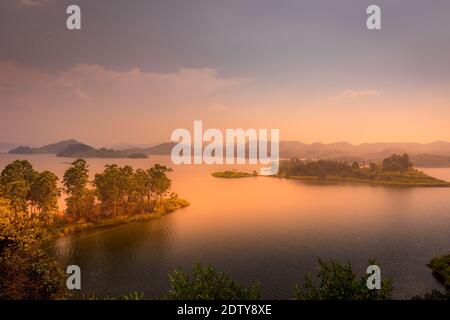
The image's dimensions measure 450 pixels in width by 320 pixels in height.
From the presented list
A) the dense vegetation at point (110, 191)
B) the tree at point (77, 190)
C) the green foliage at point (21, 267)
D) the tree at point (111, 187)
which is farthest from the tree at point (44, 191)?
the green foliage at point (21, 267)

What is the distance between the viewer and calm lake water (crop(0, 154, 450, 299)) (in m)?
47.9

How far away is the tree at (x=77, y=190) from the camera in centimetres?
7856

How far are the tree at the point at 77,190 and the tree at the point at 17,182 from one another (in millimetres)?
8700

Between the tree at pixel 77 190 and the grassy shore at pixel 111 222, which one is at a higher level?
the tree at pixel 77 190

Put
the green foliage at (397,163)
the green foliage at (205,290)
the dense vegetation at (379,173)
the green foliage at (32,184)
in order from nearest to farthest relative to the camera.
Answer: the green foliage at (205,290) → the green foliage at (32,184) → the dense vegetation at (379,173) → the green foliage at (397,163)

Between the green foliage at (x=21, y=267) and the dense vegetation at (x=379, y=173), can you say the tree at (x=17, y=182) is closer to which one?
the green foliage at (x=21, y=267)

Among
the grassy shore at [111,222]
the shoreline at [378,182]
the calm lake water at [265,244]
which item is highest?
the shoreline at [378,182]

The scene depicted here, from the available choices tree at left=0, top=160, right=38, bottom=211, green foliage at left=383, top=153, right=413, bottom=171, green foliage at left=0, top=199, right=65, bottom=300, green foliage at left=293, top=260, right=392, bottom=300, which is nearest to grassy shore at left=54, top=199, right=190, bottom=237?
tree at left=0, top=160, right=38, bottom=211

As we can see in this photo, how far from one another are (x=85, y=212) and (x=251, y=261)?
48.8 metres

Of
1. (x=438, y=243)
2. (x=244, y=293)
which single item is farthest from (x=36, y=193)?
(x=438, y=243)

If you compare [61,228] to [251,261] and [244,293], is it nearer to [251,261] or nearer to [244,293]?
[251,261]

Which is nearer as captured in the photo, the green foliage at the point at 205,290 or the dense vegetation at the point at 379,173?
the green foliage at the point at 205,290
